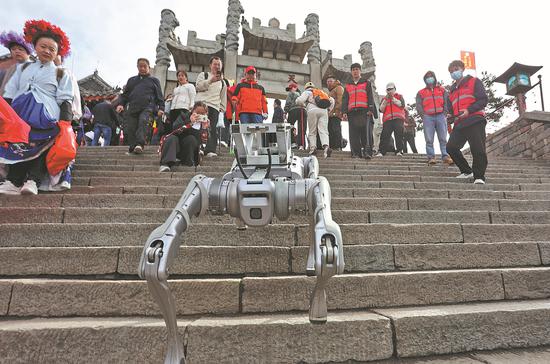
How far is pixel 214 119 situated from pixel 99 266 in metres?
4.25

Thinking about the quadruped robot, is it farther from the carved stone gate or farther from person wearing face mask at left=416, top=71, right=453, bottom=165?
the carved stone gate

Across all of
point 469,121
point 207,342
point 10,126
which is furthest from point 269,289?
point 469,121

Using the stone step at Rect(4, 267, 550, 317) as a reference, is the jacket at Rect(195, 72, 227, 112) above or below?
above

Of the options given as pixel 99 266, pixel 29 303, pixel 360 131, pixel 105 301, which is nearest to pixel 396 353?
pixel 105 301

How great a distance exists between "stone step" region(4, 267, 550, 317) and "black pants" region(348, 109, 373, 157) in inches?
175

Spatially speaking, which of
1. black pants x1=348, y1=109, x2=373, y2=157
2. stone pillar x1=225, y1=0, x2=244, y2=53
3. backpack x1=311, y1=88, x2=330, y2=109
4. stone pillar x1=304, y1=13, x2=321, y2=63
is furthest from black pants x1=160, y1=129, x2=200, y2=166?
stone pillar x1=304, y1=13, x2=321, y2=63

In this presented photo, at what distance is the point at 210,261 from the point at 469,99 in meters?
4.80

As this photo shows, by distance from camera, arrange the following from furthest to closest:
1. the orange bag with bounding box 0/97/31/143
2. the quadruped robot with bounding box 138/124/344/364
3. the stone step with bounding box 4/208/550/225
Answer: the orange bag with bounding box 0/97/31/143, the stone step with bounding box 4/208/550/225, the quadruped robot with bounding box 138/124/344/364

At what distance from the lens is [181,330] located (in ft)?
5.43

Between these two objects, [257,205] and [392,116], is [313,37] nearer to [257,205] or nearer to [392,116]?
[392,116]

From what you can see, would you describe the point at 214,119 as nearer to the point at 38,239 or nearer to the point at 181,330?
the point at 38,239

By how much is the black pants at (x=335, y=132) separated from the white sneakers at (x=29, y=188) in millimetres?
5710

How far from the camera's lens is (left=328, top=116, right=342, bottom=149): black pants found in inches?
288

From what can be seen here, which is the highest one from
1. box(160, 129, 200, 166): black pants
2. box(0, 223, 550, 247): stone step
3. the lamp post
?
the lamp post
